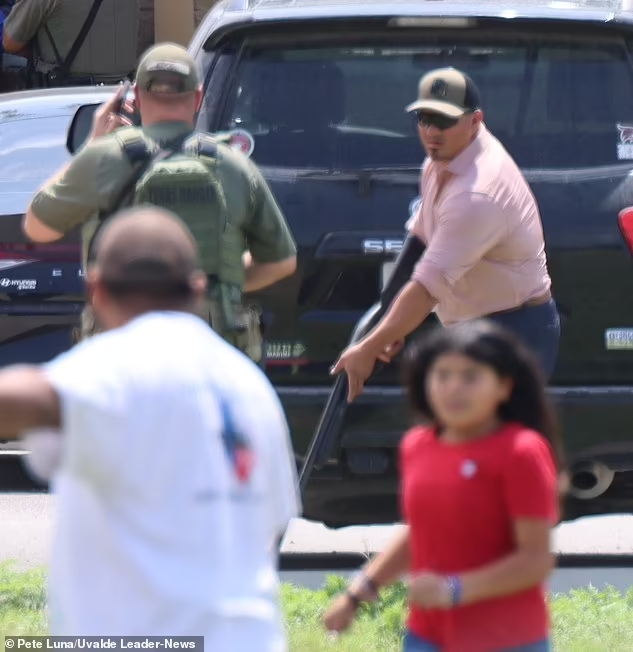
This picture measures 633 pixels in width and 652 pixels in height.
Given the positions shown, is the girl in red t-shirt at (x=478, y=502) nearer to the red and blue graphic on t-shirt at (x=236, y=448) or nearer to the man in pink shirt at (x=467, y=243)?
the red and blue graphic on t-shirt at (x=236, y=448)

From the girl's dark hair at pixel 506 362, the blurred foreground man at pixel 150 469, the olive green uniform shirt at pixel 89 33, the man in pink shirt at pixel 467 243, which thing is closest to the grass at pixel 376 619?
the man in pink shirt at pixel 467 243

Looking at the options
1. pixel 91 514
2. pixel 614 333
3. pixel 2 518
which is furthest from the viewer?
pixel 2 518

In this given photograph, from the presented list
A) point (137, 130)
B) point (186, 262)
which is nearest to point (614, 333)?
point (137, 130)

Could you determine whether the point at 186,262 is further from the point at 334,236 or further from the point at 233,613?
the point at 334,236

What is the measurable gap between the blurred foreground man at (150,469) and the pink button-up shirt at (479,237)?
2.00 metres

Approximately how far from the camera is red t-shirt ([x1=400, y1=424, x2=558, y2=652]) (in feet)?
10.6

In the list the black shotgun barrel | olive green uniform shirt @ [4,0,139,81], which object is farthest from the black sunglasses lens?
olive green uniform shirt @ [4,0,139,81]

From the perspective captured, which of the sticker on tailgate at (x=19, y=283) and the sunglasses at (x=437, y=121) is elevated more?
the sunglasses at (x=437, y=121)

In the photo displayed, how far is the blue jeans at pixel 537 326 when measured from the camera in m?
4.84

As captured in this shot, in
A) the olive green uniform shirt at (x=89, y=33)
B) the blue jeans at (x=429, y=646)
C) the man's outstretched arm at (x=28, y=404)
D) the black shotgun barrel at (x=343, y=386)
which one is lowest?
the blue jeans at (x=429, y=646)

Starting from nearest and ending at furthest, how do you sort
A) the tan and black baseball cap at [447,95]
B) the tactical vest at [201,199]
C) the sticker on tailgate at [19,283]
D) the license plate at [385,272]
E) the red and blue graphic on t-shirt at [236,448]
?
the red and blue graphic on t-shirt at [236,448] → the tactical vest at [201,199] → the tan and black baseball cap at [447,95] → the license plate at [385,272] → the sticker on tailgate at [19,283]

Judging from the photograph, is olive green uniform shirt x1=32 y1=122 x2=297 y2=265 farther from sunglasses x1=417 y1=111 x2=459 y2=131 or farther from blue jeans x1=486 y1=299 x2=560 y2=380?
blue jeans x1=486 y1=299 x2=560 y2=380

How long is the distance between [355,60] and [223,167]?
1.16 meters

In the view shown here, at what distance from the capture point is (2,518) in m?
7.21
